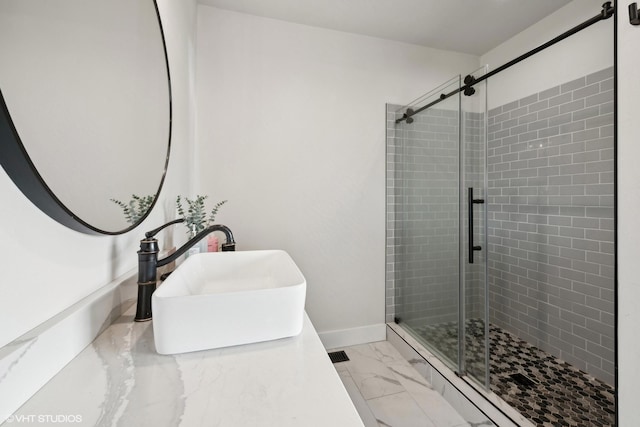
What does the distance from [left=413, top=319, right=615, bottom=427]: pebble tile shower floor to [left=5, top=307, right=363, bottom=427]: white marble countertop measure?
141cm

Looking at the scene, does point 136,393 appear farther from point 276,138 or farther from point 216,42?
point 216,42

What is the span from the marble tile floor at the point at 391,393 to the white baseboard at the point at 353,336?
0.30ft

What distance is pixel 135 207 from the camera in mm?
797

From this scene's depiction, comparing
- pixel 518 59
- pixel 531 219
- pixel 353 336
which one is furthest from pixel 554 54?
pixel 353 336

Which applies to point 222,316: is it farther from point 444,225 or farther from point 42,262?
point 444,225

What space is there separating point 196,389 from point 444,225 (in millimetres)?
1679

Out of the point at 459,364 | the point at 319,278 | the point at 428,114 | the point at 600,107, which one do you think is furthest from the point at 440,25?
the point at 459,364

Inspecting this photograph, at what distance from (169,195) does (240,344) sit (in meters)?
0.88

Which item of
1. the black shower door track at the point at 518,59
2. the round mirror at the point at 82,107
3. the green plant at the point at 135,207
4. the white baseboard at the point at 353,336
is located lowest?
the white baseboard at the point at 353,336

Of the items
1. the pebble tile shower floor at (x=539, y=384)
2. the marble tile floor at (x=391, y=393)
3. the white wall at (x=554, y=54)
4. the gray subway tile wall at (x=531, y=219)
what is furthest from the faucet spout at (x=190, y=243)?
the white wall at (x=554, y=54)

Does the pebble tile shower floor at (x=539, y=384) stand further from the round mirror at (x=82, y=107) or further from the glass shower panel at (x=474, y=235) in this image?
the round mirror at (x=82, y=107)
